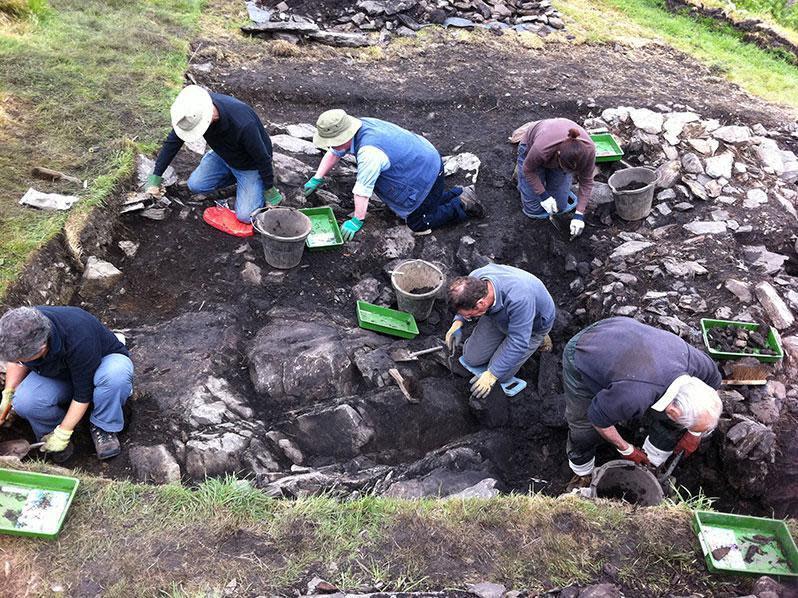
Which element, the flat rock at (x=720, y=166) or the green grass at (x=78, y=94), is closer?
the green grass at (x=78, y=94)

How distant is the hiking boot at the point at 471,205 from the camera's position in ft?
21.0

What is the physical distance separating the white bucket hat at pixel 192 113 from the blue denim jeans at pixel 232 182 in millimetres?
711

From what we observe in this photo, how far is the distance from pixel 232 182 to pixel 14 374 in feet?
9.47

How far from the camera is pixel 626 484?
434cm

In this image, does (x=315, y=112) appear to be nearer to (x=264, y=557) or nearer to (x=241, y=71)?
(x=241, y=71)

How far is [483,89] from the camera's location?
8.88 meters

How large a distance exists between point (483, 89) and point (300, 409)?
606 cm

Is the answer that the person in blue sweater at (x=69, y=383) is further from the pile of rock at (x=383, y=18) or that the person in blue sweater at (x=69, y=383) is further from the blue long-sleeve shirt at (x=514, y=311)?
the pile of rock at (x=383, y=18)

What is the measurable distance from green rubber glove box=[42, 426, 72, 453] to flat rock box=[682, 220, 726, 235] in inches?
224

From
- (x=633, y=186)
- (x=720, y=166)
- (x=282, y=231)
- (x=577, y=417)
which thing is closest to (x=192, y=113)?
(x=282, y=231)

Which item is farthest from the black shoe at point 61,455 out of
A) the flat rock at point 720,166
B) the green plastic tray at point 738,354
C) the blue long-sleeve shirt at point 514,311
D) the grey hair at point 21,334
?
the flat rock at point 720,166

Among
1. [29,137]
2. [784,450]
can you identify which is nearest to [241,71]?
[29,137]

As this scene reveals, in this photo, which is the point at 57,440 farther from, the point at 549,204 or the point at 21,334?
the point at 549,204

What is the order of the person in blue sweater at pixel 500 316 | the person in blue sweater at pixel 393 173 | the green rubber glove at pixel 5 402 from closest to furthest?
1. the green rubber glove at pixel 5 402
2. the person in blue sweater at pixel 500 316
3. the person in blue sweater at pixel 393 173
